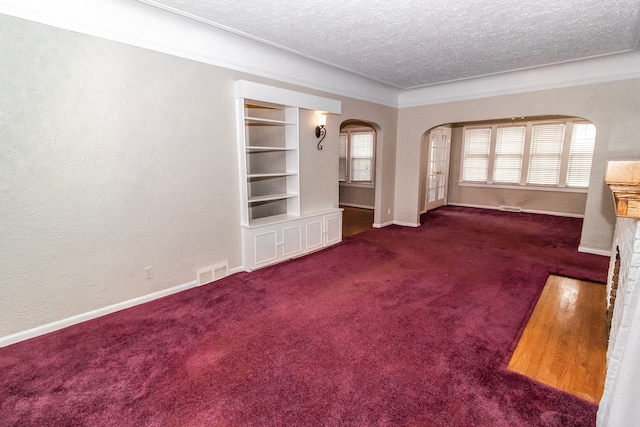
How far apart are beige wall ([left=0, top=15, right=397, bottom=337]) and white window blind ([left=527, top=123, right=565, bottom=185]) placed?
25.3 feet

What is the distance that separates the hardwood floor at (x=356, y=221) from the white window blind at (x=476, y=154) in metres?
3.18

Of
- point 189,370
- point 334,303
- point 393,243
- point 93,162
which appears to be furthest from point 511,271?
point 93,162

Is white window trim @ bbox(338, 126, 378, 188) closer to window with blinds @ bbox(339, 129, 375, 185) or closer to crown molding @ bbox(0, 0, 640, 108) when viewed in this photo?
→ window with blinds @ bbox(339, 129, 375, 185)

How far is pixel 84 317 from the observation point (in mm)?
2848

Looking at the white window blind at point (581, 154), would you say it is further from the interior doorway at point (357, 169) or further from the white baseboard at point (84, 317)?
the white baseboard at point (84, 317)

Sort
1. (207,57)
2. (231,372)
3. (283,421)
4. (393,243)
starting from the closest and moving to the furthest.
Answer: (283,421), (231,372), (207,57), (393,243)

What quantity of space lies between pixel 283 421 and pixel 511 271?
354 centimetres

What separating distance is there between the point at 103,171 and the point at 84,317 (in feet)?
4.34

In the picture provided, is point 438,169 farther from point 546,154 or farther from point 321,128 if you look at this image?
point 321,128

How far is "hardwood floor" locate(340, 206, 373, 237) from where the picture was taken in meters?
6.39

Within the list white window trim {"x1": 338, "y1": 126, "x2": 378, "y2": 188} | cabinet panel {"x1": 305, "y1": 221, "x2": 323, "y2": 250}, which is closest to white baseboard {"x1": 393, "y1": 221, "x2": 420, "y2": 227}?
white window trim {"x1": 338, "y1": 126, "x2": 378, "y2": 188}

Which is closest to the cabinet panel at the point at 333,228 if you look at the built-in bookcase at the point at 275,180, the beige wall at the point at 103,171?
the built-in bookcase at the point at 275,180

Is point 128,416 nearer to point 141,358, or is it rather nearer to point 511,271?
point 141,358

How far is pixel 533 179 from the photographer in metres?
8.16
